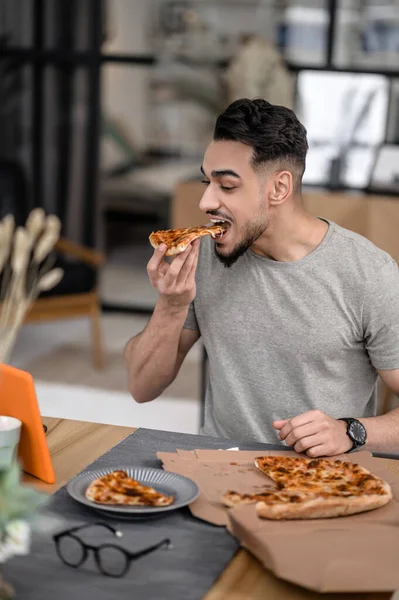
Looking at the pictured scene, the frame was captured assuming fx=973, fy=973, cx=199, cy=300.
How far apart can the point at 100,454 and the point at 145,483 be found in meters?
0.21

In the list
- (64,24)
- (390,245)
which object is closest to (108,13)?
(64,24)

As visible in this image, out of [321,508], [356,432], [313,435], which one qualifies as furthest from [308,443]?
[321,508]

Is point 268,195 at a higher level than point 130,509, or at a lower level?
higher

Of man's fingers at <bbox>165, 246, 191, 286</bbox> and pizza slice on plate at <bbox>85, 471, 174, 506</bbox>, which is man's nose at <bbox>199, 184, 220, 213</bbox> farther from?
pizza slice on plate at <bbox>85, 471, 174, 506</bbox>

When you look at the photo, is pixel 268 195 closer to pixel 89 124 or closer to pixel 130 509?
pixel 130 509

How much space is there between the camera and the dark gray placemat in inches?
52.3

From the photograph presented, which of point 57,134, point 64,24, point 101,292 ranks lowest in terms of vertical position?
point 101,292

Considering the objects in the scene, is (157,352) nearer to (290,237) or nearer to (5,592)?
(290,237)

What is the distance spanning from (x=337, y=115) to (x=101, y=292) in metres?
1.86

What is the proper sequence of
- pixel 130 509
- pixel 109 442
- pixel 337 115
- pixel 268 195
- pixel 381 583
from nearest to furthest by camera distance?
1. pixel 381 583
2. pixel 130 509
3. pixel 109 442
4. pixel 268 195
5. pixel 337 115

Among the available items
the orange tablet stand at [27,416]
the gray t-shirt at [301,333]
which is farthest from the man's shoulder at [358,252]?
the orange tablet stand at [27,416]

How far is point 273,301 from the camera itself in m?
2.22

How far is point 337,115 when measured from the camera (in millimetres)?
5594

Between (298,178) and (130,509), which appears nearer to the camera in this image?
(130,509)
